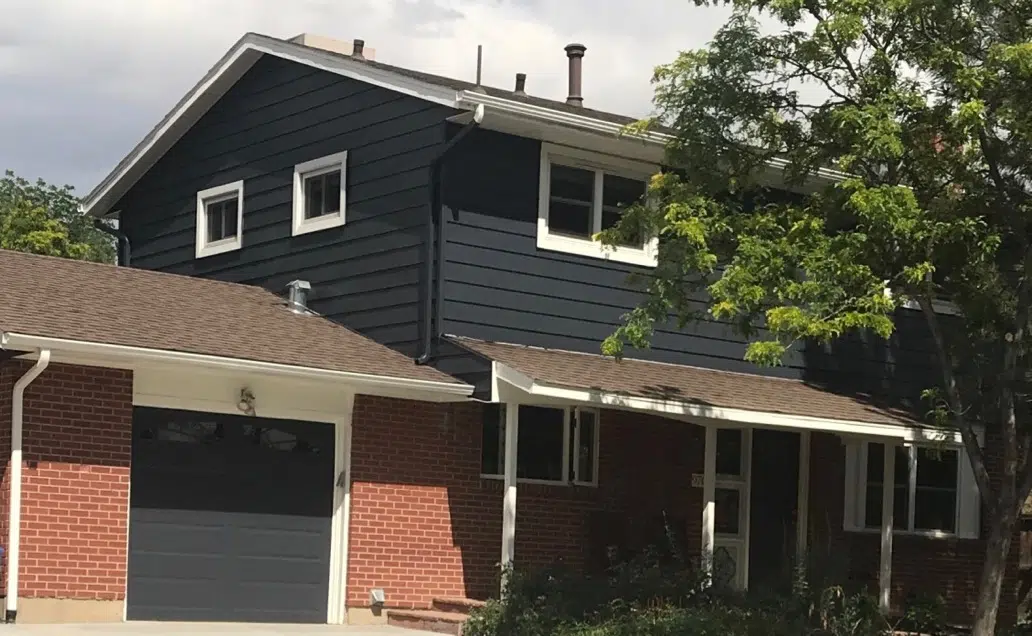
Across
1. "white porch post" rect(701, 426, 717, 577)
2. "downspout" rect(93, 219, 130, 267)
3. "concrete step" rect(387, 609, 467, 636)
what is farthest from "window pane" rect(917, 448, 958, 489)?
"downspout" rect(93, 219, 130, 267)

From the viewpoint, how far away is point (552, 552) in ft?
61.0

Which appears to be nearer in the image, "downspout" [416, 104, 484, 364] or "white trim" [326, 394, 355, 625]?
"white trim" [326, 394, 355, 625]

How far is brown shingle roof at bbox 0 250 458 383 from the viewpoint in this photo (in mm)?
15641

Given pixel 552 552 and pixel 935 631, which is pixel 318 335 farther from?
pixel 935 631

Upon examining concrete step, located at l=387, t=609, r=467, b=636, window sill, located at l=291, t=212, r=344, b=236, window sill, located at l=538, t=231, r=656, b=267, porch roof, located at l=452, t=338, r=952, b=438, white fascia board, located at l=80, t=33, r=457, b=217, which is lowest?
concrete step, located at l=387, t=609, r=467, b=636

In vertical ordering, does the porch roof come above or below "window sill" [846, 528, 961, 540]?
above

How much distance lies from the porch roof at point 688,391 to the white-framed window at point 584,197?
1.24 metres

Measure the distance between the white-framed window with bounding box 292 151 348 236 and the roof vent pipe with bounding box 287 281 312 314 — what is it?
77cm

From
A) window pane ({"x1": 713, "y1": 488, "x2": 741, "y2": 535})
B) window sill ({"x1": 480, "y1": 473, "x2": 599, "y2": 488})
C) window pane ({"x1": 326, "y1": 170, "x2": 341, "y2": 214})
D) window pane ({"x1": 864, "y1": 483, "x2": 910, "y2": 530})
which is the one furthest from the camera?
window pane ({"x1": 864, "y1": 483, "x2": 910, "y2": 530})

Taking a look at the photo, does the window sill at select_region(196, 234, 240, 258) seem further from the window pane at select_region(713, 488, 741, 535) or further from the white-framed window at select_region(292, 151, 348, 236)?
the window pane at select_region(713, 488, 741, 535)

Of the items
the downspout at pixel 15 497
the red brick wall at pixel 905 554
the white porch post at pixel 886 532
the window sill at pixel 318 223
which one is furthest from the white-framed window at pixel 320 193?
the white porch post at pixel 886 532

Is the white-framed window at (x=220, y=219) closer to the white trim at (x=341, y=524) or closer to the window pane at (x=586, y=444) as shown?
the white trim at (x=341, y=524)

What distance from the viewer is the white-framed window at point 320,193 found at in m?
19.6

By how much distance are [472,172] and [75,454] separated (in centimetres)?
528
